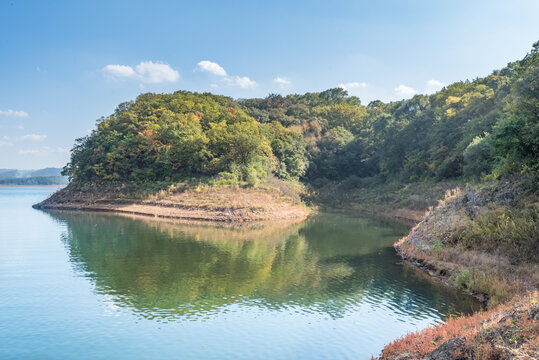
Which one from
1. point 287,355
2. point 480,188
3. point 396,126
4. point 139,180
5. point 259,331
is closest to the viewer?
point 287,355

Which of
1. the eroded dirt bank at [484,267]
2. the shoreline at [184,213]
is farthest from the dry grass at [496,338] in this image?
the shoreline at [184,213]

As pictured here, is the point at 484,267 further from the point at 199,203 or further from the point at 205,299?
the point at 199,203

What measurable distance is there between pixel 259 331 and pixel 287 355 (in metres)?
1.87

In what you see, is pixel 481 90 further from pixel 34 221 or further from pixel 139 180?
pixel 34 221

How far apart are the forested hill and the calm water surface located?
1059 inches

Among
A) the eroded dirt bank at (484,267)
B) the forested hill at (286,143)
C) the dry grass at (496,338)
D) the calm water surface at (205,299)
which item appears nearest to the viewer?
the dry grass at (496,338)

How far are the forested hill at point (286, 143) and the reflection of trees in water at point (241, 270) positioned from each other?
20.1 meters

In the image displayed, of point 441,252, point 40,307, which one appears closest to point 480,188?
point 441,252

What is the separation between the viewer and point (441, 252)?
21.2 metres

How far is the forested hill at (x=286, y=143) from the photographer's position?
52969 mm

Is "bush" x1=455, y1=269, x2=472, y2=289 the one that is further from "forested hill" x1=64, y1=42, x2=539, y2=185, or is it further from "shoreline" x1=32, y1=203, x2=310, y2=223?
"shoreline" x1=32, y1=203, x2=310, y2=223

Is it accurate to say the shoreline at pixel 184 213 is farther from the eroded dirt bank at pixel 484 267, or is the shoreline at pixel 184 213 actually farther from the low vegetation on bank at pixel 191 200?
the eroded dirt bank at pixel 484 267

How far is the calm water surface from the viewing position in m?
11.3

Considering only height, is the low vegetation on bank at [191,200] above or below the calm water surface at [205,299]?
above
